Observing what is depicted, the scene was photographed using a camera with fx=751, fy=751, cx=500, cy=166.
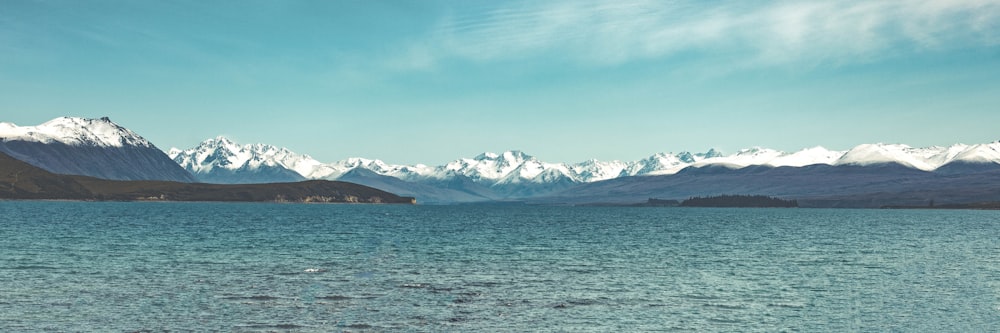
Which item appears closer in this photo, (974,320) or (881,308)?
(974,320)

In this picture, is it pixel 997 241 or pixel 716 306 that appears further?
pixel 997 241

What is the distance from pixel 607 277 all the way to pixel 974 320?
27.5 metres

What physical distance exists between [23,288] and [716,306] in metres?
48.0

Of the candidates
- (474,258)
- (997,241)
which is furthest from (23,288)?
(997,241)

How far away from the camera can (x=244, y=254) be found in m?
81.9

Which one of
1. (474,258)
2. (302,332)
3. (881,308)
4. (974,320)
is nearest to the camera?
(302,332)

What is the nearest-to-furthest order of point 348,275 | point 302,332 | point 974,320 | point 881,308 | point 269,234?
point 302,332
point 974,320
point 881,308
point 348,275
point 269,234

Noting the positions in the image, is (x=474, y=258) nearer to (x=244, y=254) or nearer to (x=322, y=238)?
(x=244, y=254)

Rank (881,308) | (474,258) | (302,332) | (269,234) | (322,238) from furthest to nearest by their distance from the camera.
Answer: (269,234) → (322,238) → (474,258) → (881,308) → (302,332)

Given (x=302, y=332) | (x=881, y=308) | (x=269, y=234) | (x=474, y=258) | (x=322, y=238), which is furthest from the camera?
(x=269, y=234)

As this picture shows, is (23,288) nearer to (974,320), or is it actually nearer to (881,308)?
(881,308)

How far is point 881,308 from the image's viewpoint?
49.8m

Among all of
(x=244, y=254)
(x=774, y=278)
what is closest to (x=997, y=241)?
(x=774, y=278)

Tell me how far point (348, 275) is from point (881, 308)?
41223mm
